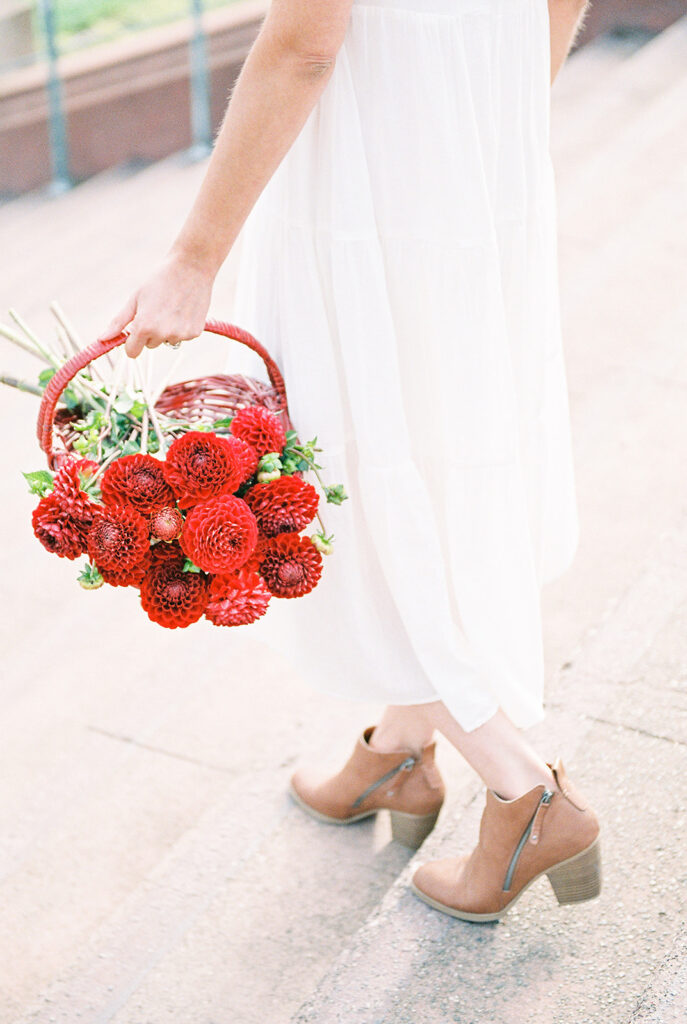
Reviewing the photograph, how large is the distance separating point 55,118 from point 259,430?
17.8 feet

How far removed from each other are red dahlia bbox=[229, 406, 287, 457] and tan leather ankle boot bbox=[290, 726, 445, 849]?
66 centimetres

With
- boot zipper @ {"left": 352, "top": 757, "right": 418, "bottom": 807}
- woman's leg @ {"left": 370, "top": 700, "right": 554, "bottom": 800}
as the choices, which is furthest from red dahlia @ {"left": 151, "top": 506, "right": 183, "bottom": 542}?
boot zipper @ {"left": 352, "top": 757, "right": 418, "bottom": 807}

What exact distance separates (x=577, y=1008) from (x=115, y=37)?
6203 millimetres

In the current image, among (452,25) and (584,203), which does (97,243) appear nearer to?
(584,203)

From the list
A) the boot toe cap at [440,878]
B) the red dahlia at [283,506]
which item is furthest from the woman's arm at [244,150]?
the boot toe cap at [440,878]

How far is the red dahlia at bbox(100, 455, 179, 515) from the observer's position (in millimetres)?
1328

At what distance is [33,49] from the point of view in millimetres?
6176

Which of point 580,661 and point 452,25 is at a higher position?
point 452,25

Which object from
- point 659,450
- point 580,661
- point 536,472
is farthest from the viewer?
point 659,450

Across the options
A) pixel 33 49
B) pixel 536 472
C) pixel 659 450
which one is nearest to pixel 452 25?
pixel 536 472

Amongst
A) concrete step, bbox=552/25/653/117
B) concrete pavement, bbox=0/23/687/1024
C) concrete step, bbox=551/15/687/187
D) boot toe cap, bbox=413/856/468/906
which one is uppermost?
boot toe cap, bbox=413/856/468/906

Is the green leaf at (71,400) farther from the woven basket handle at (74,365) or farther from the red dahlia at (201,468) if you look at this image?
the red dahlia at (201,468)

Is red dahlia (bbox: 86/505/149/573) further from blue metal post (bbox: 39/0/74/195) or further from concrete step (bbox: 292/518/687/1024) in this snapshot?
blue metal post (bbox: 39/0/74/195)

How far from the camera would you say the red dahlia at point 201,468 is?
4.38ft
